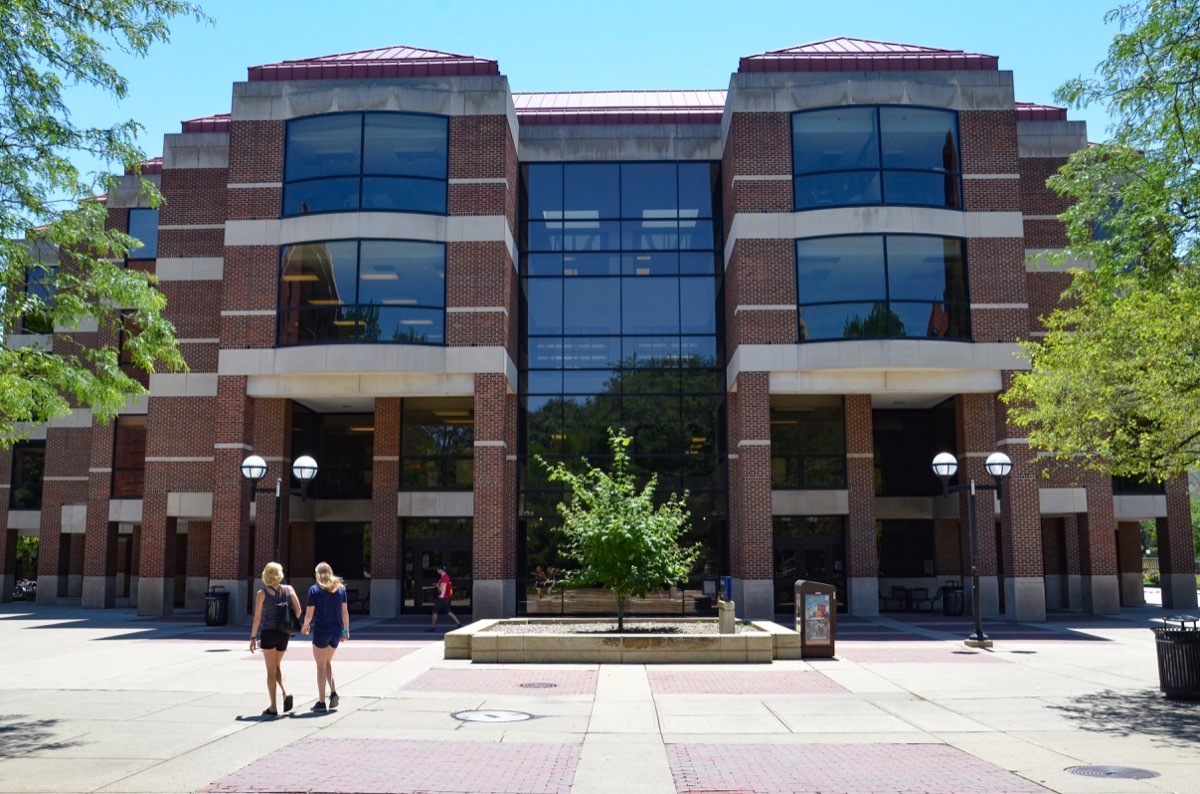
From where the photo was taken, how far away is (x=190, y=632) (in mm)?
24016

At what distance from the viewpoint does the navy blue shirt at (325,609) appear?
1193 centimetres

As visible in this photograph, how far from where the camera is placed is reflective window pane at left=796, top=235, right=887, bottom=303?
2633 cm

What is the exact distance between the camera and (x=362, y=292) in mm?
26438

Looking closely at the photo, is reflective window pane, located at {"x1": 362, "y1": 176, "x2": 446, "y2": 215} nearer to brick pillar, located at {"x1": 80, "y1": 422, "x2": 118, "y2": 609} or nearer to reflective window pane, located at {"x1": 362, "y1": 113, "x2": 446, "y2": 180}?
reflective window pane, located at {"x1": 362, "y1": 113, "x2": 446, "y2": 180}

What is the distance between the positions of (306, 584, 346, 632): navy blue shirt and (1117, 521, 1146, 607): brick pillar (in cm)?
2922

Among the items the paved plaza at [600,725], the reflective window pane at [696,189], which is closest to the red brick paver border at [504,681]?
the paved plaza at [600,725]

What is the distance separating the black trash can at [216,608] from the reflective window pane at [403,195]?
10882 mm

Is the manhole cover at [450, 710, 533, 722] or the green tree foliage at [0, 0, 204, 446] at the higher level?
the green tree foliage at [0, 0, 204, 446]

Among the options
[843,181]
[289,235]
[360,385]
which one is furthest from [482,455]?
[843,181]

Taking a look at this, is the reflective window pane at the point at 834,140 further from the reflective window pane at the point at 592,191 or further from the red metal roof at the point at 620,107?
the reflective window pane at the point at 592,191

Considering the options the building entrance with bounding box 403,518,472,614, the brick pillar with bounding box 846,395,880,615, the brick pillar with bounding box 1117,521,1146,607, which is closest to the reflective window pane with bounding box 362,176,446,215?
the building entrance with bounding box 403,518,472,614

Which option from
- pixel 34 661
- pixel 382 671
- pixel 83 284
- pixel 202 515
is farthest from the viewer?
pixel 202 515

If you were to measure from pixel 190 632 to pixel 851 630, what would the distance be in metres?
15.8

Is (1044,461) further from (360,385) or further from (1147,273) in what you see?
(360,385)
